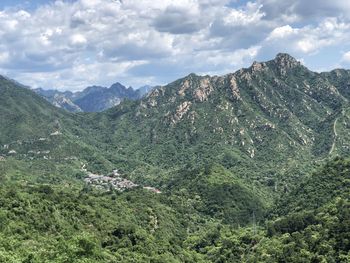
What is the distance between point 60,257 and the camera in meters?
85.4

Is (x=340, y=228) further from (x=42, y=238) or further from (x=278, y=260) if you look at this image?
(x=42, y=238)

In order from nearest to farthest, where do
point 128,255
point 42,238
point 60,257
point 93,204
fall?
point 60,257 < point 42,238 < point 128,255 < point 93,204

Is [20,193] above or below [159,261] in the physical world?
above

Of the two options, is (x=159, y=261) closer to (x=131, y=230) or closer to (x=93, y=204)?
(x=131, y=230)

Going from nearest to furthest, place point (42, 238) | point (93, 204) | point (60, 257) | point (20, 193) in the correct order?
point (60, 257) → point (42, 238) → point (20, 193) → point (93, 204)

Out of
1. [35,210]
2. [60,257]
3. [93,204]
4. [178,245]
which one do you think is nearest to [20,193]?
[35,210]

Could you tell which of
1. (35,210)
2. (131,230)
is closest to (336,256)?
(131,230)

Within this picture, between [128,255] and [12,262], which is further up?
[12,262]

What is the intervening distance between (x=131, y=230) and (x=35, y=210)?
33674 millimetres

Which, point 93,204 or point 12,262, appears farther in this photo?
point 93,204

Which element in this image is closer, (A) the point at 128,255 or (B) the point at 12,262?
(B) the point at 12,262

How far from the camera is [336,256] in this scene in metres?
138

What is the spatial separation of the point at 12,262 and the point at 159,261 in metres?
75.9

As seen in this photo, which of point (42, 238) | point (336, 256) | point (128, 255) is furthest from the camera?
point (128, 255)
